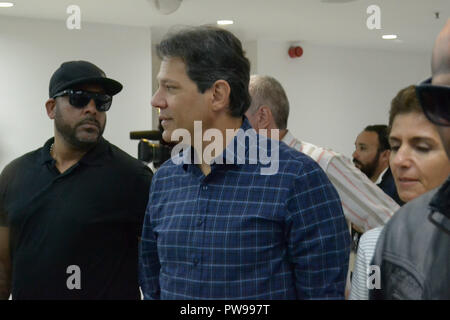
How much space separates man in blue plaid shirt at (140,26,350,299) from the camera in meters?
1.35

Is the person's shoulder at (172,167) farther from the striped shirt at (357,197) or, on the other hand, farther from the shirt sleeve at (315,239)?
the striped shirt at (357,197)

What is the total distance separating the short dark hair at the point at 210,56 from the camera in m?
1.49

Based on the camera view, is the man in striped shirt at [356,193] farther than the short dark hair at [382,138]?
No

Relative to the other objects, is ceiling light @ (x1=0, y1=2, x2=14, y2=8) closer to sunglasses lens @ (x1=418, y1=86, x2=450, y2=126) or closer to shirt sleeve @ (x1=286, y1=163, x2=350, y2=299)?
shirt sleeve @ (x1=286, y1=163, x2=350, y2=299)

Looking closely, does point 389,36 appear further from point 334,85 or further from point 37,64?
point 37,64

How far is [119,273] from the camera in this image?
1950mm

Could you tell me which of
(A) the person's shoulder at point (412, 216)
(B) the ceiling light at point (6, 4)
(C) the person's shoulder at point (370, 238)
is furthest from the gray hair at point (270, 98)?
(B) the ceiling light at point (6, 4)

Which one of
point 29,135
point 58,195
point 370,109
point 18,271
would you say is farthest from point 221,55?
point 370,109

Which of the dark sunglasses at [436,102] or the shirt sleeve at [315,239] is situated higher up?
the dark sunglasses at [436,102]

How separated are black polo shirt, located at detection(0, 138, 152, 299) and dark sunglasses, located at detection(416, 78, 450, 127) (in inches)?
53.8

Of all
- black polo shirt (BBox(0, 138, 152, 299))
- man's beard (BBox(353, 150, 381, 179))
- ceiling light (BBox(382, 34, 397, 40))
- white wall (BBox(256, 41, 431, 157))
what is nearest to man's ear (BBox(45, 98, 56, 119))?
black polo shirt (BBox(0, 138, 152, 299))

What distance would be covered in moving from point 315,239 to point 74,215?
2.95 ft

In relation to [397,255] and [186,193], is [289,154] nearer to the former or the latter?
[186,193]

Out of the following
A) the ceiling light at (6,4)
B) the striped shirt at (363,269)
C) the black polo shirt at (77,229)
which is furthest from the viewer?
the ceiling light at (6,4)
